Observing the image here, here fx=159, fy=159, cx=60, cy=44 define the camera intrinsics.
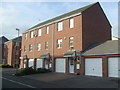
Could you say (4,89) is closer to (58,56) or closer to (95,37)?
(58,56)

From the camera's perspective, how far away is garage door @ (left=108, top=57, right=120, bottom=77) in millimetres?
17105

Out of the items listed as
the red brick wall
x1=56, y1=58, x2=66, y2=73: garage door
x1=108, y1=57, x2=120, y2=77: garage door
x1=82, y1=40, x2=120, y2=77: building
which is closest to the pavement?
x1=108, y1=57, x2=120, y2=77: garage door

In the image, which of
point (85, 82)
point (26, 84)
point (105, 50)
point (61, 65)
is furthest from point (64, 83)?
point (61, 65)

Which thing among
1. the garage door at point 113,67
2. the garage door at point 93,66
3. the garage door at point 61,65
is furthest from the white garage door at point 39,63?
the garage door at point 113,67

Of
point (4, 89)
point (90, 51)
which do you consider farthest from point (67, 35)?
point (4, 89)

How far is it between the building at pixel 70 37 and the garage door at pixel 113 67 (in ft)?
13.1

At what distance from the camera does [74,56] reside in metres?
21.4

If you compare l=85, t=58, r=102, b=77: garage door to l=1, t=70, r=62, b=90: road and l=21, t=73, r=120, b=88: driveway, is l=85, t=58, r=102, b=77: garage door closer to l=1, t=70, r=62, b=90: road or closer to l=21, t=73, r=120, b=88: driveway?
l=21, t=73, r=120, b=88: driveway

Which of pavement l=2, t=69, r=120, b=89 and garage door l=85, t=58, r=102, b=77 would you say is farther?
garage door l=85, t=58, r=102, b=77

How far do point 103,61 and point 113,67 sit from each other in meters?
1.34

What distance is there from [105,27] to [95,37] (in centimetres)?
373

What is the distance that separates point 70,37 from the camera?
77.8 ft

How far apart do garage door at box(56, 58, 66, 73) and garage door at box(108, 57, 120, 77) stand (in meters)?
7.92

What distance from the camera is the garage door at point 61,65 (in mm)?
24062
